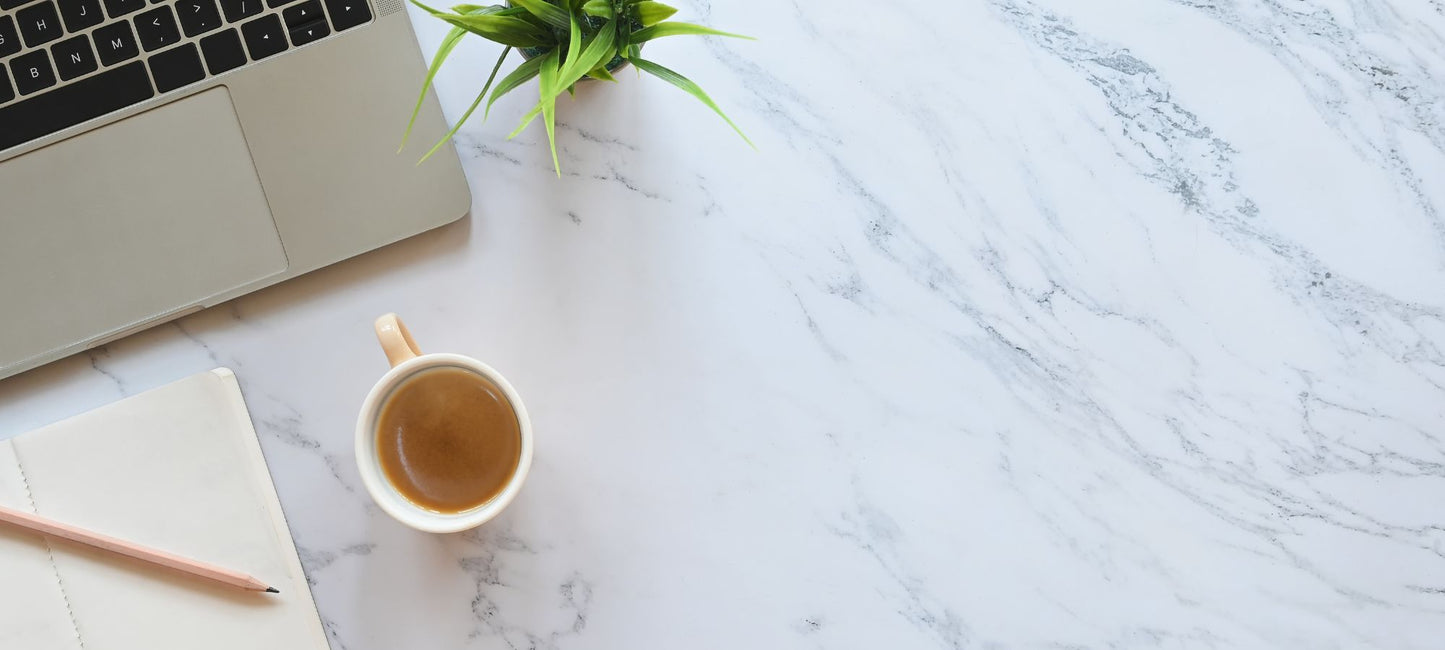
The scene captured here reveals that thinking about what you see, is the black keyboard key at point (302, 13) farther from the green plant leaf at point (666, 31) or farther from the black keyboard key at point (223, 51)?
the green plant leaf at point (666, 31)

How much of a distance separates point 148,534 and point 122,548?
0.7 inches

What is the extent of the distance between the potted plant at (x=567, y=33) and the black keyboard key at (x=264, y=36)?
119mm

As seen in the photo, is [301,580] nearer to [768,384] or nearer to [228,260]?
[228,260]

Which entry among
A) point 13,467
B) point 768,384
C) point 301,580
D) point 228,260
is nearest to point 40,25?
point 228,260

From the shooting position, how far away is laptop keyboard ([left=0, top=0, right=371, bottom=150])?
613 mm

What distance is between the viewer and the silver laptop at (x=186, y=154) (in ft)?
2.03

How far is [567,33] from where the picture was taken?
0.57 meters

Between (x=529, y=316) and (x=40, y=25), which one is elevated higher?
(x=40, y=25)

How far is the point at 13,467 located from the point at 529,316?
0.35 meters

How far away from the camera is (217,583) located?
0.64 meters

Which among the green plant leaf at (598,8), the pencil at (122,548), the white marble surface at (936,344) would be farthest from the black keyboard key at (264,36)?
the pencil at (122,548)

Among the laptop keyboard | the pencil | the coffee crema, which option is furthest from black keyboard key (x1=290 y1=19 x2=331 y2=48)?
the pencil

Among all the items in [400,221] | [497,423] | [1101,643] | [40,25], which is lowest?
[1101,643]

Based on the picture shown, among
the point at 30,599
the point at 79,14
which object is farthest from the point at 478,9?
the point at 30,599
